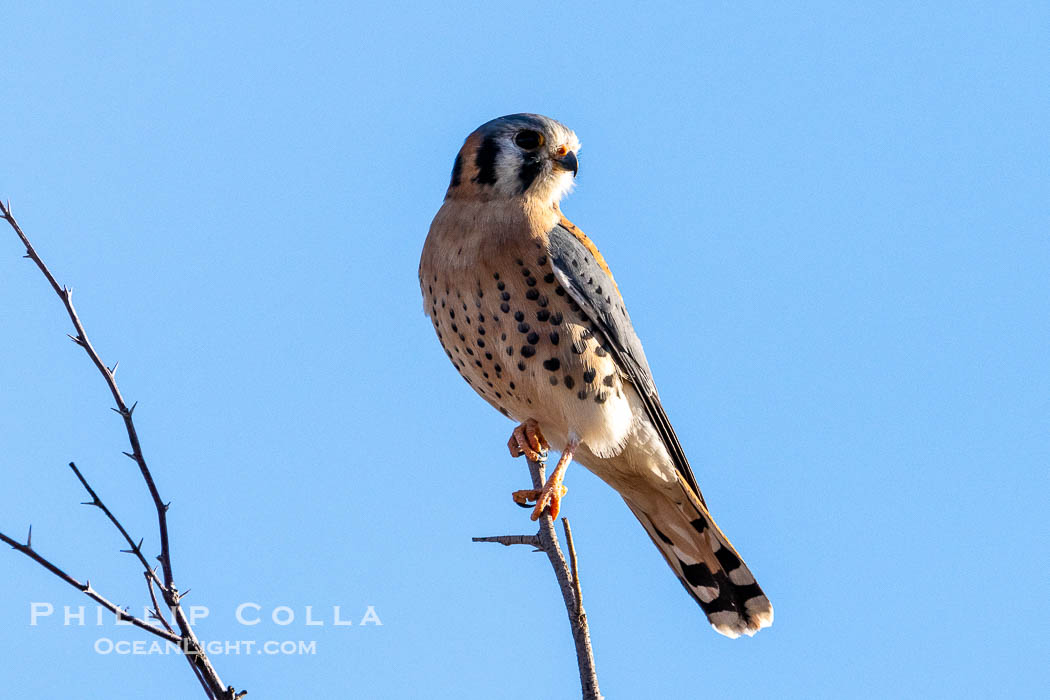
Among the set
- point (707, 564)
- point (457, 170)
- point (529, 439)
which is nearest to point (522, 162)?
point (457, 170)

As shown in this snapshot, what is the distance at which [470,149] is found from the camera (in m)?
4.15

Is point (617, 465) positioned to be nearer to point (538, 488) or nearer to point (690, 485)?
point (690, 485)

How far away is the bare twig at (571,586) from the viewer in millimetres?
2598

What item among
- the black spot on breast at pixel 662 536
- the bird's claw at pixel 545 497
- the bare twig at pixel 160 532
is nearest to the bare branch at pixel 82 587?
the bare twig at pixel 160 532

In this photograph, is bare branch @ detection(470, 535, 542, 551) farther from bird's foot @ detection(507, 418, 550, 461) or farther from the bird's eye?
the bird's eye

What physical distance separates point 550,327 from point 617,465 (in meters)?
0.63

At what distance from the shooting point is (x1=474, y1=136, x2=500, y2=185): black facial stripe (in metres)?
4.02

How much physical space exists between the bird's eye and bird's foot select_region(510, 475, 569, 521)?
3.83ft

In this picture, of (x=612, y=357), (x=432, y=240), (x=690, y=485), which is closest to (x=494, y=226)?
(x=432, y=240)

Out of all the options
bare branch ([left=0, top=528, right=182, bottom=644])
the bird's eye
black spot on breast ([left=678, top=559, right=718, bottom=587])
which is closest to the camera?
bare branch ([left=0, top=528, right=182, bottom=644])

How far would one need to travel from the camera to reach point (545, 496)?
3.47 meters

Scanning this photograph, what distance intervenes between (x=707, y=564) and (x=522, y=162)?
1588 mm

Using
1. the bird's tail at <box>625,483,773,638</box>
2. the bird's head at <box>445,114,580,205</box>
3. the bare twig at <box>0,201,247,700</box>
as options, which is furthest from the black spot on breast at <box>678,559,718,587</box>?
the bare twig at <box>0,201,247,700</box>

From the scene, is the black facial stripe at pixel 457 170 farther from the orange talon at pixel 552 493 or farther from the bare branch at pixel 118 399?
the bare branch at pixel 118 399
